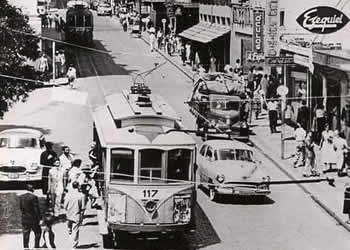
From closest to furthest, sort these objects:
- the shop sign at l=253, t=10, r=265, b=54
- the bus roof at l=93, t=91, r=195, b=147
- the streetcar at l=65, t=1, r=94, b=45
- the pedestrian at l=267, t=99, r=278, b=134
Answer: the bus roof at l=93, t=91, r=195, b=147, the pedestrian at l=267, t=99, r=278, b=134, the shop sign at l=253, t=10, r=265, b=54, the streetcar at l=65, t=1, r=94, b=45

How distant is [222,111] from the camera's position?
3095 cm

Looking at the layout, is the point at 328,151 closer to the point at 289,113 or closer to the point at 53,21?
the point at 289,113

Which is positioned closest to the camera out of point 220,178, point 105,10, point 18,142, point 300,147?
point 220,178

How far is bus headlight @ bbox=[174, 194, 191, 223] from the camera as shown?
17703mm

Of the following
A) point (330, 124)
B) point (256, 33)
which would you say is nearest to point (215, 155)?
point (330, 124)

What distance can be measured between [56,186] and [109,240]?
5.95ft

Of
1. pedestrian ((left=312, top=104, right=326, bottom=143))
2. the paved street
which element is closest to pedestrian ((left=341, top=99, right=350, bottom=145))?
pedestrian ((left=312, top=104, right=326, bottom=143))

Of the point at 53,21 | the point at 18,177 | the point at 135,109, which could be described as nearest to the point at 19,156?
the point at 18,177

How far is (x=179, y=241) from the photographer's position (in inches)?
739

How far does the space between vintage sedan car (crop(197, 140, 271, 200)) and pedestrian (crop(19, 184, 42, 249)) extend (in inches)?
259

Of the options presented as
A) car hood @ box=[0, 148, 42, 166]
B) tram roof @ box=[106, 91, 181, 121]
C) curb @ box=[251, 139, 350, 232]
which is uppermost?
tram roof @ box=[106, 91, 181, 121]

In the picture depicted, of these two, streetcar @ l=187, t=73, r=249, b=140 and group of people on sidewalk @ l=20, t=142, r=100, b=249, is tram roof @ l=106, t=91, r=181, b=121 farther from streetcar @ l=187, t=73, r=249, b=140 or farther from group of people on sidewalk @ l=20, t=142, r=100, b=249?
streetcar @ l=187, t=73, r=249, b=140

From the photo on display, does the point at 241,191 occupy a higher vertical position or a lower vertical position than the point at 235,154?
lower

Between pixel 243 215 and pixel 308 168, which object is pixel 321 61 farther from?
pixel 243 215
